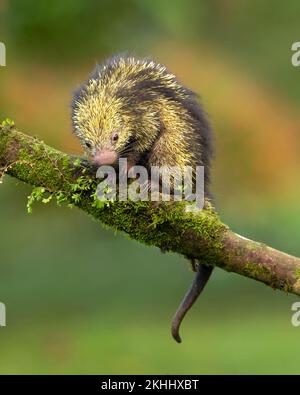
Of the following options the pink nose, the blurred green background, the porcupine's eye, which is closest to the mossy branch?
the pink nose

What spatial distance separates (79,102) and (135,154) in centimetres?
43

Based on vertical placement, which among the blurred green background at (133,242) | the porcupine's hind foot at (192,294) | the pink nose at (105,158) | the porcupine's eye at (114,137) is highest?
the blurred green background at (133,242)

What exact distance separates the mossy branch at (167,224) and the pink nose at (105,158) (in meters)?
0.09

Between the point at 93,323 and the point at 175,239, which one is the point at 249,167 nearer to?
the point at 93,323

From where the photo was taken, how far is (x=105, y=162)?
541cm

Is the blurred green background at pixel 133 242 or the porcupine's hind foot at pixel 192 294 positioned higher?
the blurred green background at pixel 133 242

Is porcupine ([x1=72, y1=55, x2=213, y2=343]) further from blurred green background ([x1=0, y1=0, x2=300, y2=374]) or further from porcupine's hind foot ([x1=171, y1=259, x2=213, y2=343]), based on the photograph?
blurred green background ([x1=0, y1=0, x2=300, y2=374])

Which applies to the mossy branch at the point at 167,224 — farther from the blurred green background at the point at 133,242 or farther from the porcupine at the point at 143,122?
the blurred green background at the point at 133,242

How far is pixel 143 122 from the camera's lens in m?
5.64

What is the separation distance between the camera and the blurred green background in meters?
10.8

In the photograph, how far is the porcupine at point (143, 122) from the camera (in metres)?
5.50

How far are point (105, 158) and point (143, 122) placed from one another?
36 cm

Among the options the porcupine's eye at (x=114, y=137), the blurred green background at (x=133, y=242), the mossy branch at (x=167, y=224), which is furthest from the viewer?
the blurred green background at (x=133, y=242)

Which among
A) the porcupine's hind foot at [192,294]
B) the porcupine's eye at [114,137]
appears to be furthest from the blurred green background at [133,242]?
the porcupine's eye at [114,137]
